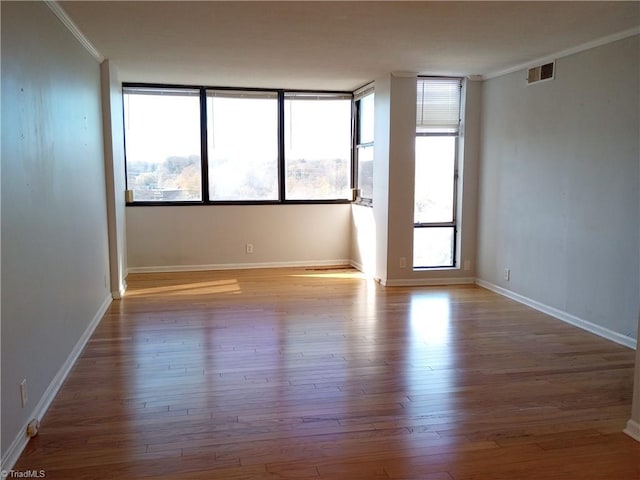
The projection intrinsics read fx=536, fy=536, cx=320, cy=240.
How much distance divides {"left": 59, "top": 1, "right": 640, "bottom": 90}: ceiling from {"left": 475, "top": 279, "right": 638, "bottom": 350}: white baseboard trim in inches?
94.8

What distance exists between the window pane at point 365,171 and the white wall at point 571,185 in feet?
4.88

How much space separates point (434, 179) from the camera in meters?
6.52

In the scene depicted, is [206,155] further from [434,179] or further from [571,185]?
[571,185]

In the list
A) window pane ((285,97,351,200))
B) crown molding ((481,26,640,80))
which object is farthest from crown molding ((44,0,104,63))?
crown molding ((481,26,640,80))

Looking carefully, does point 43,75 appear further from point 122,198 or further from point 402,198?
point 402,198

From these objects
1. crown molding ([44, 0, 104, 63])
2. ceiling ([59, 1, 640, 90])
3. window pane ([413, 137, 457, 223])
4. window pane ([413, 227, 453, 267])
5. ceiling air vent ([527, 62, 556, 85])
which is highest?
ceiling ([59, 1, 640, 90])

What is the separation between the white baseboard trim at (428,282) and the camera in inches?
252

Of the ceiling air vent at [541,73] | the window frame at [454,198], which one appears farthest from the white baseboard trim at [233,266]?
the ceiling air vent at [541,73]

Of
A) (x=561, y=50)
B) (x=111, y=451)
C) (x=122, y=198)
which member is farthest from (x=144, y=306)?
(x=561, y=50)

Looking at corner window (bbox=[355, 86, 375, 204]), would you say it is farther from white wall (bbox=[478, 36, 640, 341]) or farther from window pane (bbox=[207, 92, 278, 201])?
white wall (bbox=[478, 36, 640, 341])

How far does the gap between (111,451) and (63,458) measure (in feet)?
0.70

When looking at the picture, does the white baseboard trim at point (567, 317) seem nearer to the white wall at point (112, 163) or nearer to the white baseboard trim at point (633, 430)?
the white baseboard trim at point (633, 430)

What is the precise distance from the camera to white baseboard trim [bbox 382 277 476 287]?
21.0 ft

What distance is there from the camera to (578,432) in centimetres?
287
